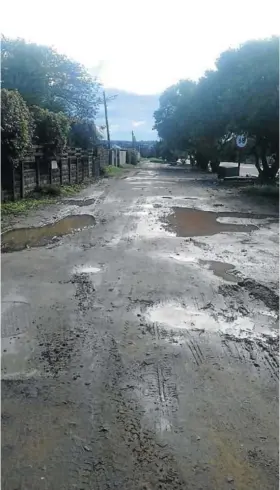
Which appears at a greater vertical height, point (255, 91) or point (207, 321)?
point (255, 91)

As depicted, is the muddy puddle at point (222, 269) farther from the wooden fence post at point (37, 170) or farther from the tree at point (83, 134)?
the tree at point (83, 134)

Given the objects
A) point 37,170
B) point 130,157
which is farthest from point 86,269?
point 130,157

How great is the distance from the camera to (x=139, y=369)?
365cm

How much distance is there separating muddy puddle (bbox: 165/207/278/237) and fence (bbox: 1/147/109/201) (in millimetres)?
5377

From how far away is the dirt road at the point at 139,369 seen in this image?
101 inches

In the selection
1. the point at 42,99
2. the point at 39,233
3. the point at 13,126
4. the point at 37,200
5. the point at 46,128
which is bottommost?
the point at 39,233

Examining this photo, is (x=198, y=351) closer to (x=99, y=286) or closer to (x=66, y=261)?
(x=99, y=286)

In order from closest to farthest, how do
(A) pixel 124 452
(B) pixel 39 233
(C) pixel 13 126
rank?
(A) pixel 124 452
(B) pixel 39 233
(C) pixel 13 126

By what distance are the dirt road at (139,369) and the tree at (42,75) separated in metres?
16.5

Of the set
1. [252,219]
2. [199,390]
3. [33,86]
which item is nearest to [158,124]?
[33,86]

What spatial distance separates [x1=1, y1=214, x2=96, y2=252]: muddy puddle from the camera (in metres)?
8.52

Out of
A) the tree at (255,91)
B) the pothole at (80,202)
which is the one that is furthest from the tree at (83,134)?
the pothole at (80,202)

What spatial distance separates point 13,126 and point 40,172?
463cm

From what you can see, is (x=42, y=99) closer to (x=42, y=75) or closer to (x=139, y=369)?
(x=42, y=75)
